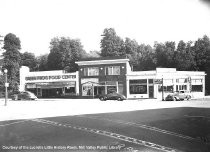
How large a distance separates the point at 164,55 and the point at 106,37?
47.3 ft

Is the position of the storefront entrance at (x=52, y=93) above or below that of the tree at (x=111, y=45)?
below

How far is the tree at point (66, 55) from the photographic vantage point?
2628 inches

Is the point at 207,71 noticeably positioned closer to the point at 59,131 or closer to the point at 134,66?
the point at 134,66

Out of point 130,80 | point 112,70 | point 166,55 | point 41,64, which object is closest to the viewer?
point 130,80

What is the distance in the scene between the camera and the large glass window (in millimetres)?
45031

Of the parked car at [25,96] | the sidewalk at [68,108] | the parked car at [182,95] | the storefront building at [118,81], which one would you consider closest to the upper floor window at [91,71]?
the storefront building at [118,81]

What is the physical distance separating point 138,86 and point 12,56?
95.8 ft

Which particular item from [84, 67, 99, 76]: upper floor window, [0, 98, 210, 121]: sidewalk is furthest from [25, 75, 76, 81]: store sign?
[0, 98, 210, 121]: sidewalk

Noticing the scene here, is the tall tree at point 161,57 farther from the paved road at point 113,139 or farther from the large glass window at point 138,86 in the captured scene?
the paved road at point 113,139

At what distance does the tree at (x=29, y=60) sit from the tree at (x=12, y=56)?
18039mm

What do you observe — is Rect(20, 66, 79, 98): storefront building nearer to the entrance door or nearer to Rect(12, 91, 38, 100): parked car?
Rect(12, 91, 38, 100): parked car

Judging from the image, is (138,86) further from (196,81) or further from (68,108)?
(68,108)

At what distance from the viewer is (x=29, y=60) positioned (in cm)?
7706

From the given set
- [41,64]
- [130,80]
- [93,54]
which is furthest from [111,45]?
[41,64]
